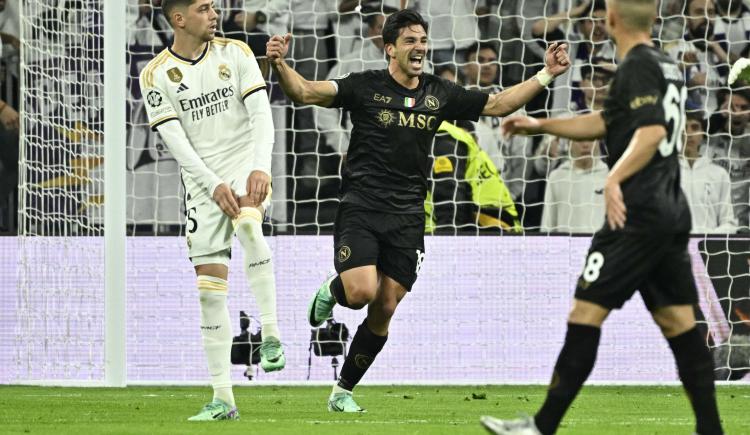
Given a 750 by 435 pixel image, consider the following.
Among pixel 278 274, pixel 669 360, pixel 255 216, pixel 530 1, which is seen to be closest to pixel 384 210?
pixel 255 216

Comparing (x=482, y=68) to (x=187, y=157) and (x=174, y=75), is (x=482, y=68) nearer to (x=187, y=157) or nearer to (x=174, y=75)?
(x=174, y=75)

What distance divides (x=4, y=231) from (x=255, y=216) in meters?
4.61

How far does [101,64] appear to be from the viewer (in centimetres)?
1152

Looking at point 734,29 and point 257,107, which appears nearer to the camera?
point 257,107

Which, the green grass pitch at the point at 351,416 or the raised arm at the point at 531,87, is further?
the raised arm at the point at 531,87

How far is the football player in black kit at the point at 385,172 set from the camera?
293 inches

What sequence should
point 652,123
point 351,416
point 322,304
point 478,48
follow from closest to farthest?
point 652,123 → point 351,416 → point 322,304 → point 478,48

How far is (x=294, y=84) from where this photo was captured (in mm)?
7180

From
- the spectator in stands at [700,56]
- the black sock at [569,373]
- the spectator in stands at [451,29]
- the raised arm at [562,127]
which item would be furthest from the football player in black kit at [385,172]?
the spectator in stands at [700,56]

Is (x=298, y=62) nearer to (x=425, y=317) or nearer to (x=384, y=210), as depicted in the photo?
(x=425, y=317)

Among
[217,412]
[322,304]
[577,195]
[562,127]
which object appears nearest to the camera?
[562,127]

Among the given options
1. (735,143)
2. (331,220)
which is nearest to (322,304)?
(331,220)

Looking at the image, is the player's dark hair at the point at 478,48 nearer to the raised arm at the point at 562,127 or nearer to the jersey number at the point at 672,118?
the raised arm at the point at 562,127

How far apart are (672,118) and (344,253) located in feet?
9.40
